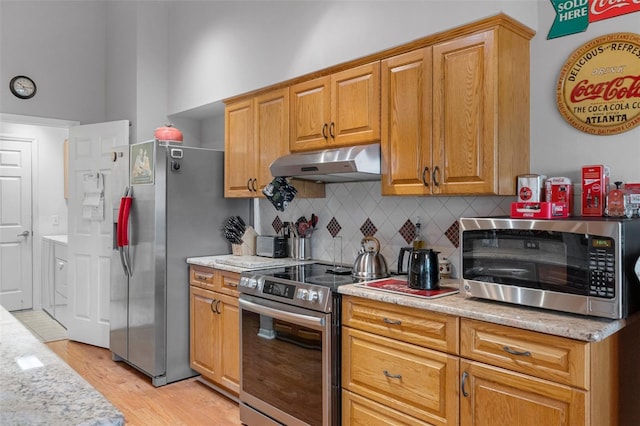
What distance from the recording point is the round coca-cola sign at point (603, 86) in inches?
79.1

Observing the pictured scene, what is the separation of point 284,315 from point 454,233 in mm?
1055

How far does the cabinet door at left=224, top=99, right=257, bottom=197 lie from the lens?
3.44 meters

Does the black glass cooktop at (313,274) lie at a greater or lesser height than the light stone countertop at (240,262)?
lesser

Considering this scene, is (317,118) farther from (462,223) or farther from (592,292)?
(592,292)

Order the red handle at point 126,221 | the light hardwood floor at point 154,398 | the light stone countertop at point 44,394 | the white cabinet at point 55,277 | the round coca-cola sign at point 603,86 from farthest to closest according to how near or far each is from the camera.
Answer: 1. the white cabinet at point 55,277
2. the red handle at point 126,221
3. the light hardwood floor at point 154,398
4. the round coca-cola sign at point 603,86
5. the light stone countertop at point 44,394

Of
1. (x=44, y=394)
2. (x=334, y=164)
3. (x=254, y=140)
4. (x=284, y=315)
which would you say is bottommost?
(x=284, y=315)

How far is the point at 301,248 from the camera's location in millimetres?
3453

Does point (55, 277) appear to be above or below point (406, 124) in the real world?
below

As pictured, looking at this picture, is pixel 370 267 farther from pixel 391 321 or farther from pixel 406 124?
pixel 406 124

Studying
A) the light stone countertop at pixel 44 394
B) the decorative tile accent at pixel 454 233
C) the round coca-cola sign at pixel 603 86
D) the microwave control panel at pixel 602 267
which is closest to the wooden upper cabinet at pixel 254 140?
the decorative tile accent at pixel 454 233

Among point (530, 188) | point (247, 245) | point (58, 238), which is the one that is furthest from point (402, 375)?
point (58, 238)

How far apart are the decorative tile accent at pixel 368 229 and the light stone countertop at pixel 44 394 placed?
7.10 ft

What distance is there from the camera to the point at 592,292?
5.45 ft

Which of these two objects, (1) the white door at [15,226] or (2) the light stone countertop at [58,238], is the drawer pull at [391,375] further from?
(1) the white door at [15,226]
